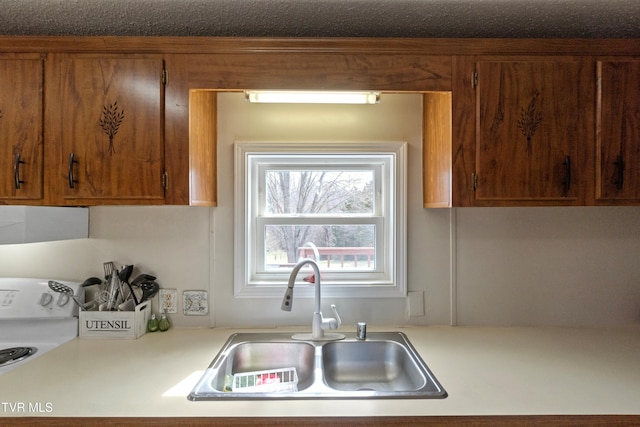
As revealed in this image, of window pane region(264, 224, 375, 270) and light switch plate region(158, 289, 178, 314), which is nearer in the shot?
light switch plate region(158, 289, 178, 314)

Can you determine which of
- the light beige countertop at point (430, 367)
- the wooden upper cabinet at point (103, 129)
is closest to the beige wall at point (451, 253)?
the light beige countertop at point (430, 367)

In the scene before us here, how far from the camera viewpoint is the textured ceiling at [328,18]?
4.63 feet

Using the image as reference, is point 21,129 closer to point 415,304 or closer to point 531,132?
point 415,304

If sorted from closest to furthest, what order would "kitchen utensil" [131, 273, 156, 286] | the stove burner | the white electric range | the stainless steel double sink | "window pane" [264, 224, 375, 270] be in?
the stove burner, the stainless steel double sink, the white electric range, "kitchen utensil" [131, 273, 156, 286], "window pane" [264, 224, 375, 270]

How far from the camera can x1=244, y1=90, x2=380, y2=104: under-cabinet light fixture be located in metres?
1.59

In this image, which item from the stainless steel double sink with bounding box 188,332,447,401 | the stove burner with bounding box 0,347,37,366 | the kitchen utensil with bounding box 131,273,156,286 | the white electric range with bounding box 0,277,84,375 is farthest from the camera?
the kitchen utensil with bounding box 131,273,156,286

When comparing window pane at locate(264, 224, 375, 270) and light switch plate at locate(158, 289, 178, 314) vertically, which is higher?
window pane at locate(264, 224, 375, 270)

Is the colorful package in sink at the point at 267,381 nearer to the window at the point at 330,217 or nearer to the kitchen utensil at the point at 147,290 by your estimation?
the window at the point at 330,217

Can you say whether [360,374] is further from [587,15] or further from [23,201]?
[587,15]

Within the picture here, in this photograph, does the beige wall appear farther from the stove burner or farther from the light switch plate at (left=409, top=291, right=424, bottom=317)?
the stove burner

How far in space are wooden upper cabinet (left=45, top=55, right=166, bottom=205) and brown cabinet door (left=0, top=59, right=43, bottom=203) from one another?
41 mm

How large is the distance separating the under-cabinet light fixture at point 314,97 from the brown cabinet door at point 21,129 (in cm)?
80

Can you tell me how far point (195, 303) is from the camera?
70.5 inches

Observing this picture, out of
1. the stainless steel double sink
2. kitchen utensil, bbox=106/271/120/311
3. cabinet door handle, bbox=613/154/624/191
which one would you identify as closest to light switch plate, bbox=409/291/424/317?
the stainless steel double sink
